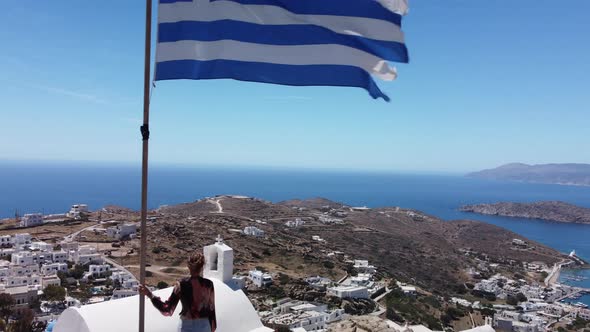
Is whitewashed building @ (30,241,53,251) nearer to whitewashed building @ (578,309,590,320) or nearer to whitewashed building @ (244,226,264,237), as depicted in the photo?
whitewashed building @ (244,226,264,237)

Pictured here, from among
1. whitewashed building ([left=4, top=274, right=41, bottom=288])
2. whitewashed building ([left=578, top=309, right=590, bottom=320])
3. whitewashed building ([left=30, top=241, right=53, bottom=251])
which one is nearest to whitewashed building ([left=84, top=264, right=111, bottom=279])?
whitewashed building ([left=4, top=274, right=41, bottom=288])

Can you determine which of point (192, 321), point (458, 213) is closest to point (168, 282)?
point (192, 321)

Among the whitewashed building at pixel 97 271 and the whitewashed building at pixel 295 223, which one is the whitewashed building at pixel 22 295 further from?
the whitewashed building at pixel 295 223

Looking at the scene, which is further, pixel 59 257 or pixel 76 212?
pixel 76 212

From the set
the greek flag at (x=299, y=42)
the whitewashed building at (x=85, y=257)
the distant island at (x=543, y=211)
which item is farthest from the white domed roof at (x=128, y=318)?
the distant island at (x=543, y=211)

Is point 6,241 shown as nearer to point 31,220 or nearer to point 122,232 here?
point 122,232

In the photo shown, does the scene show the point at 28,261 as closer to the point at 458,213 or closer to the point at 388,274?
the point at 388,274

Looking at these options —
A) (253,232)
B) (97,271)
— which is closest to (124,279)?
(97,271)
